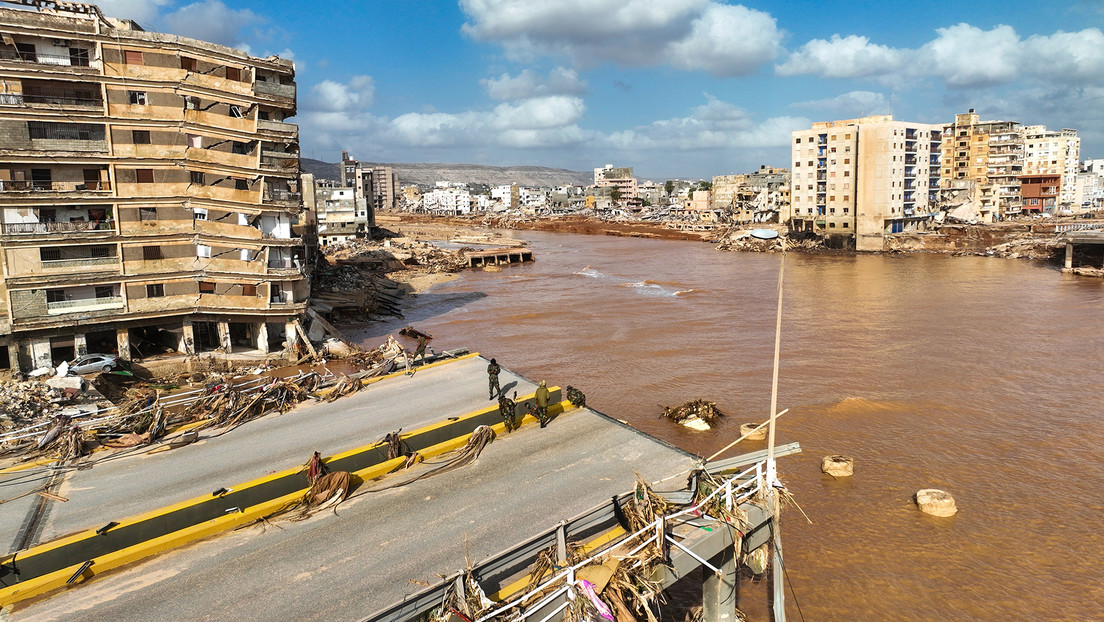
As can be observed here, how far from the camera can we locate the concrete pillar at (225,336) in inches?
1179

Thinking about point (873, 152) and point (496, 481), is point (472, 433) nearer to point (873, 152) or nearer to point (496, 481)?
point (496, 481)

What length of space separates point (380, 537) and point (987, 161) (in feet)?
441

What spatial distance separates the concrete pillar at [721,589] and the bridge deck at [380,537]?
5.97 ft

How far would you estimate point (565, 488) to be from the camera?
11.8 m

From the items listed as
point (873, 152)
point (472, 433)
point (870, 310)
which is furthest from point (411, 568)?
point (873, 152)

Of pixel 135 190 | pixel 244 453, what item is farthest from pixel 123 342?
pixel 244 453

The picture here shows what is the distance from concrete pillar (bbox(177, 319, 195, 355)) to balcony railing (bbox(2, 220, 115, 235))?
520 centimetres

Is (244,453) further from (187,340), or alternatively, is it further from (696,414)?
(187,340)

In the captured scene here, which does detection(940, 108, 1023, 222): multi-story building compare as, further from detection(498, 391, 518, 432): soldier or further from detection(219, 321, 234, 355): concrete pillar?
detection(498, 391, 518, 432): soldier

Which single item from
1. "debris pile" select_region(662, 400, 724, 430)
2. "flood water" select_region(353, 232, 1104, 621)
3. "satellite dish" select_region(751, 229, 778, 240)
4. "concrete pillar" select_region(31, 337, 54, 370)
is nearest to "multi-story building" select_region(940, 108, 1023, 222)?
"satellite dish" select_region(751, 229, 778, 240)

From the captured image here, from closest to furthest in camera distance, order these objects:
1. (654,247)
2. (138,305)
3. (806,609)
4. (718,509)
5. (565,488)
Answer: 1. (718,509)
2. (565,488)
3. (806,609)
4. (138,305)
5. (654,247)

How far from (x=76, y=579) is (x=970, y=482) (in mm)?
22409

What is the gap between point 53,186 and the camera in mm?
25938

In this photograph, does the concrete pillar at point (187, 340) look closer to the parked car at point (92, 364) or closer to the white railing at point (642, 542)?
the parked car at point (92, 364)
